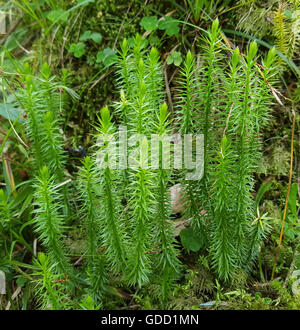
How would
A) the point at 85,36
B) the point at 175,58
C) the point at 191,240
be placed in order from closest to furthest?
the point at 191,240 → the point at 175,58 → the point at 85,36

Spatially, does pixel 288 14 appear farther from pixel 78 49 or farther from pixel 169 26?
pixel 78 49

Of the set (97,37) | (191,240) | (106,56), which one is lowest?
(191,240)

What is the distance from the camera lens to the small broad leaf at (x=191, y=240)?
1.81m

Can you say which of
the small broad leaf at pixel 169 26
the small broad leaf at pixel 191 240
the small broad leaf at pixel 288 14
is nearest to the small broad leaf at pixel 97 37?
the small broad leaf at pixel 169 26

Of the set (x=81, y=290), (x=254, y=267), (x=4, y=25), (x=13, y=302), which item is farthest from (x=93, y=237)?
(x=4, y=25)

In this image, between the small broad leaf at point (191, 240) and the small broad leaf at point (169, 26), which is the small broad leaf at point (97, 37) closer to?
the small broad leaf at point (169, 26)

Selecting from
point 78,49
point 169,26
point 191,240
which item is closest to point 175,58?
point 169,26

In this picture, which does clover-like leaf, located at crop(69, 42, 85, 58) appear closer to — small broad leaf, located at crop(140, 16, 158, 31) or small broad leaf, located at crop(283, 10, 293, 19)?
small broad leaf, located at crop(140, 16, 158, 31)

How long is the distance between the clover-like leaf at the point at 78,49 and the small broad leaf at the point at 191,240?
1301 mm

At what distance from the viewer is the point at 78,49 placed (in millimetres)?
2344

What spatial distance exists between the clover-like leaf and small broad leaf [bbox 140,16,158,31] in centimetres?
43

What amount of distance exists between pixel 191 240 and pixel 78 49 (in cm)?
140

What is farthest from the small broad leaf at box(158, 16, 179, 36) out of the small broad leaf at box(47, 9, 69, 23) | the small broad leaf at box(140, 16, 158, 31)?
the small broad leaf at box(47, 9, 69, 23)
